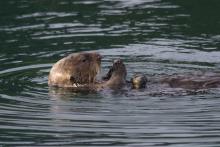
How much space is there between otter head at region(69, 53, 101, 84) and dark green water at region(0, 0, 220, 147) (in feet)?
1.45

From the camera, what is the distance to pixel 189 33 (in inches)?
616

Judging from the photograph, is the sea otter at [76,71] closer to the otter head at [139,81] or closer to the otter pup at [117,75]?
the otter pup at [117,75]

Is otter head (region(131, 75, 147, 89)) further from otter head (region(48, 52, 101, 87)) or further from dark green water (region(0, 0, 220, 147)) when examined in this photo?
otter head (region(48, 52, 101, 87))

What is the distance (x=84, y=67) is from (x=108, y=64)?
1397 millimetres

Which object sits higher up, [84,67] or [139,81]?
[84,67]

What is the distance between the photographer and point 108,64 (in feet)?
45.9

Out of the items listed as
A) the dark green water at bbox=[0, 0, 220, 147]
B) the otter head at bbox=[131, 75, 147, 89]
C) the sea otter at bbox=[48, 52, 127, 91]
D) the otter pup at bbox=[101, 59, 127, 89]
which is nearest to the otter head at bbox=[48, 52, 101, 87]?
the sea otter at bbox=[48, 52, 127, 91]

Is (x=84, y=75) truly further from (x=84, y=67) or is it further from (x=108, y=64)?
(x=108, y=64)

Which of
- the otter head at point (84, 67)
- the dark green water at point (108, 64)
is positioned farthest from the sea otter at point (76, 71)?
the dark green water at point (108, 64)

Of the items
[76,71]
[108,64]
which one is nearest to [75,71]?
[76,71]

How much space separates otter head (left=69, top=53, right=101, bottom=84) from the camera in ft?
41.4

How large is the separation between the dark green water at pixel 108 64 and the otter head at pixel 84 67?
441mm

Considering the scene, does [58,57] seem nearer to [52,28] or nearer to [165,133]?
[52,28]

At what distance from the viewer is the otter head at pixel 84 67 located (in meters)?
12.6
